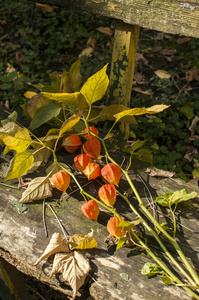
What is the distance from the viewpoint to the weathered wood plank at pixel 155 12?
1335 mm

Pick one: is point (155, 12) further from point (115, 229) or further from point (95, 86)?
point (115, 229)

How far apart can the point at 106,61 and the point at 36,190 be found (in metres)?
1.77

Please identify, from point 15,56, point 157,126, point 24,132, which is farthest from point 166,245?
point 15,56

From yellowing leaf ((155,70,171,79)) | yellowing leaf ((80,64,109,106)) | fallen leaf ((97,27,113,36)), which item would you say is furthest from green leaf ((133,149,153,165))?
fallen leaf ((97,27,113,36))

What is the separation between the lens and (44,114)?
1.39 m

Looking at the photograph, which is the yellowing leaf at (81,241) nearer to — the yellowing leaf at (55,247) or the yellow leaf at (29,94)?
the yellowing leaf at (55,247)

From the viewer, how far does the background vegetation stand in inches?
91.7

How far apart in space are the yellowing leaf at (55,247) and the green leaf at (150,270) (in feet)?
0.92

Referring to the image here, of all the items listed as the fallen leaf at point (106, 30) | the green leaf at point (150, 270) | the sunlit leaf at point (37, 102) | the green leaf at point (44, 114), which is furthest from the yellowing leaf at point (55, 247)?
the fallen leaf at point (106, 30)

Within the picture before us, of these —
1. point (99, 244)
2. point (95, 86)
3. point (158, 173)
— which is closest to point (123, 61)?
point (95, 86)

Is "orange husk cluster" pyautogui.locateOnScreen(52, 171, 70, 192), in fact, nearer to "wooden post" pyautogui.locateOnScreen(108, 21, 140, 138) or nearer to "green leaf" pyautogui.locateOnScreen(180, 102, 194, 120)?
"wooden post" pyautogui.locateOnScreen(108, 21, 140, 138)

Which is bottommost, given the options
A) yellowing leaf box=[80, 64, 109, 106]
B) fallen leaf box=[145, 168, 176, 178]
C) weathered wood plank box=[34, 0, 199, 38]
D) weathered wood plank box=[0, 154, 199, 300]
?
weathered wood plank box=[0, 154, 199, 300]

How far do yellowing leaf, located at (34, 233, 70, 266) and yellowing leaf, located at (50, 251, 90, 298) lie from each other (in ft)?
0.06

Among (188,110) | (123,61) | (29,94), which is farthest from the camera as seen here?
(29,94)
